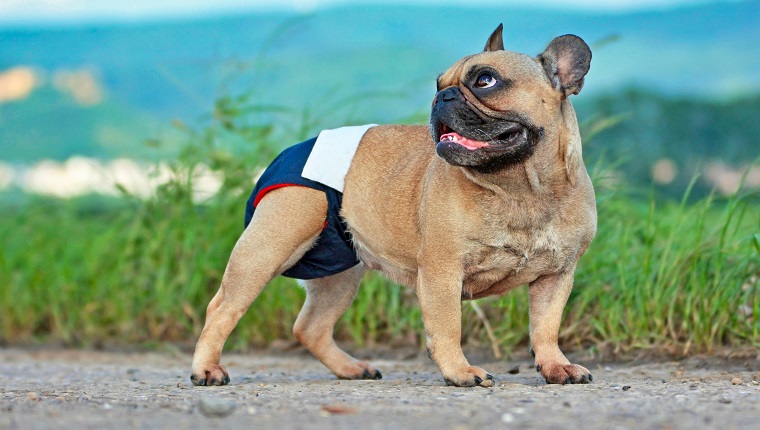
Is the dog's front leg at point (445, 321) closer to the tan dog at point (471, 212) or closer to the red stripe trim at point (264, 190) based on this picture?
the tan dog at point (471, 212)

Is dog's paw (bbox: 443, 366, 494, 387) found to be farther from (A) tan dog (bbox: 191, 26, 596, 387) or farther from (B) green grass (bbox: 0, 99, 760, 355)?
(B) green grass (bbox: 0, 99, 760, 355)

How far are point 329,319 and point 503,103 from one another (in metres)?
1.81

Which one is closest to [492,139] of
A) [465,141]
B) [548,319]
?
[465,141]

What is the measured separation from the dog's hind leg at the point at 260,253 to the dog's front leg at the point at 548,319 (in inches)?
46.5

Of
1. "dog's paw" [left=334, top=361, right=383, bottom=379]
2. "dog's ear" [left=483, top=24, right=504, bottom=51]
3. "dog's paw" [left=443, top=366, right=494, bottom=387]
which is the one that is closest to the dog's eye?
"dog's ear" [left=483, top=24, right=504, bottom=51]

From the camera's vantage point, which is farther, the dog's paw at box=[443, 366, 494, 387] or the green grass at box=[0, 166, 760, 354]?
the green grass at box=[0, 166, 760, 354]

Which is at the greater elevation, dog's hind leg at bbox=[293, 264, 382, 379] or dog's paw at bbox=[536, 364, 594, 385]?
dog's hind leg at bbox=[293, 264, 382, 379]

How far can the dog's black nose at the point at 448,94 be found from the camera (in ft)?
14.4

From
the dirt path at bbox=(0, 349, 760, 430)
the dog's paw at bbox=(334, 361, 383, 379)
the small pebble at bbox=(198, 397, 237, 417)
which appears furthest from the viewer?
the dog's paw at bbox=(334, 361, 383, 379)

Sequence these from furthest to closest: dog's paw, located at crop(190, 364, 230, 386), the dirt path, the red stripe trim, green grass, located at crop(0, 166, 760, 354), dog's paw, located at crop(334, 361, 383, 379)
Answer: green grass, located at crop(0, 166, 760, 354) → dog's paw, located at crop(334, 361, 383, 379) → the red stripe trim → dog's paw, located at crop(190, 364, 230, 386) → the dirt path

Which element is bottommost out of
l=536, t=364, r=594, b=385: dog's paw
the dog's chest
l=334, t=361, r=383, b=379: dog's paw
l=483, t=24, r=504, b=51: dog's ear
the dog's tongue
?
l=334, t=361, r=383, b=379: dog's paw

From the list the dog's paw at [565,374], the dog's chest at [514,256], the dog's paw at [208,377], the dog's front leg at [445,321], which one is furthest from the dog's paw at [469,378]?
the dog's paw at [208,377]

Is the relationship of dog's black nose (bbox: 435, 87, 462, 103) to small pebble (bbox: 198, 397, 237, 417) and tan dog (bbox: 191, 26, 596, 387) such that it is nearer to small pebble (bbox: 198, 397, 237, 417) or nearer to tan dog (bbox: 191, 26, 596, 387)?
tan dog (bbox: 191, 26, 596, 387)

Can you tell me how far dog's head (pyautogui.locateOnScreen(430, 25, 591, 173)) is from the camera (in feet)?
A: 14.2
